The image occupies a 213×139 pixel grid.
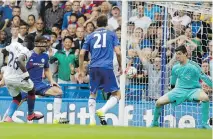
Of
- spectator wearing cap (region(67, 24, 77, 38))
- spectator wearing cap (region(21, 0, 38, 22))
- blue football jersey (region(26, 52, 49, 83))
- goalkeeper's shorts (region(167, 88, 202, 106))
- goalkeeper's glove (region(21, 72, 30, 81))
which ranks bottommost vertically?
goalkeeper's shorts (region(167, 88, 202, 106))

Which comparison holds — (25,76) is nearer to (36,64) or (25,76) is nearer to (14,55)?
(14,55)

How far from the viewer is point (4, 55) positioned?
18922mm

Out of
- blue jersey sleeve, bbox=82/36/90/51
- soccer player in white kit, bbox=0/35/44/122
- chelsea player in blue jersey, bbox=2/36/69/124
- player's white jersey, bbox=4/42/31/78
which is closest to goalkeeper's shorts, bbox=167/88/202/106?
blue jersey sleeve, bbox=82/36/90/51

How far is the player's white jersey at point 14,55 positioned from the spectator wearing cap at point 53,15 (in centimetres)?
425

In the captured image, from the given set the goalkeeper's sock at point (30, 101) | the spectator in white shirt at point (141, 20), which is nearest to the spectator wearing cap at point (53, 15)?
the spectator in white shirt at point (141, 20)

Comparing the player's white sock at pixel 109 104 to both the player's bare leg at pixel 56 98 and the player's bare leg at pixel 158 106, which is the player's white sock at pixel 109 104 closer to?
the player's bare leg at pixel 158 106

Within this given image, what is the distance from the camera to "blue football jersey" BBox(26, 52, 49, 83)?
16016 mm

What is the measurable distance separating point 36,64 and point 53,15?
3806 mm

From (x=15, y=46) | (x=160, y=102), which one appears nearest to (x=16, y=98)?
(x=15, y=46)

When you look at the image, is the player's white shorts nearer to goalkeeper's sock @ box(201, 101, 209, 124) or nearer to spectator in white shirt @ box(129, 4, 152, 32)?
spectator in white shirt @ box(129, 4, 152, 32)

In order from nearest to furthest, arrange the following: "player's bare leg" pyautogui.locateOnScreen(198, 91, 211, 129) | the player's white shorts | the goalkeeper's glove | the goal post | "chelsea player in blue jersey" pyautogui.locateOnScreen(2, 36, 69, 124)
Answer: "player's bare leg" pyautogui.locateOnScreen(198, 91, 211, 129), the goalkeeper's glove, the player's white shorts, "chelsea player in blue jersey" pyautogui.locateOnScreen(2, 36, 69, 124), the goal post

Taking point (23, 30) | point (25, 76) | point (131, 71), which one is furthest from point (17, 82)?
point (23, 30)

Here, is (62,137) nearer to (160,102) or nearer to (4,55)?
(160,102)

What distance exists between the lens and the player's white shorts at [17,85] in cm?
1531
